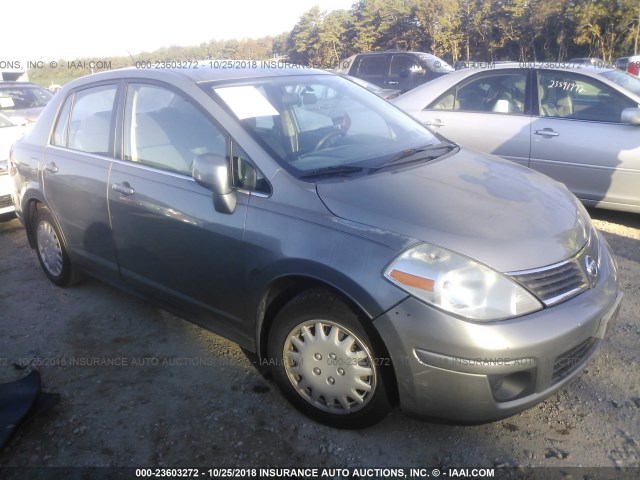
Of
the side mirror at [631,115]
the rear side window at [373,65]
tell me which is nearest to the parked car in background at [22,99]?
the rear side window at [373,65]

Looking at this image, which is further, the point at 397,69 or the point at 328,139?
the point at 397,69

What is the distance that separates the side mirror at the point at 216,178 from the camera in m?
2.61

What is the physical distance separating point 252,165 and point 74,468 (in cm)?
160

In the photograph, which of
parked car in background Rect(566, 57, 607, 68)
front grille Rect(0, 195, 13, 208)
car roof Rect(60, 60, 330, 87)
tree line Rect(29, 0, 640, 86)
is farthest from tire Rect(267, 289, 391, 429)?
tree line Rect(29, 0, 640, 86)

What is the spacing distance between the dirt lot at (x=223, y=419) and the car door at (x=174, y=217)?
14.1 inches

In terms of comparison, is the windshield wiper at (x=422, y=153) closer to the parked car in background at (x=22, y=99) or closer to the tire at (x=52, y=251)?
the tire at (x=52, y=251)

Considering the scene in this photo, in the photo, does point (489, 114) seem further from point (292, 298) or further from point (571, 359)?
point (292, 298)

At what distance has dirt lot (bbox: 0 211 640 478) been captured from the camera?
242cm

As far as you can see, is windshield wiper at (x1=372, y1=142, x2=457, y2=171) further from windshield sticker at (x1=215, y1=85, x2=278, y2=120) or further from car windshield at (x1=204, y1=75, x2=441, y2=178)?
windshield sticker at (x1=215, y1=85, x2=278, y2=120)

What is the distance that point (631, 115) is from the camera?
15.8 feet

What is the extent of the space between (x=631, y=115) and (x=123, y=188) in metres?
4.30

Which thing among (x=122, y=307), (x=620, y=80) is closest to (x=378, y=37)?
(x=620, y=80)

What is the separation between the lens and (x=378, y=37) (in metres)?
40.6

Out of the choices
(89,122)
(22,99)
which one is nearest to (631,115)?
(89,122)
